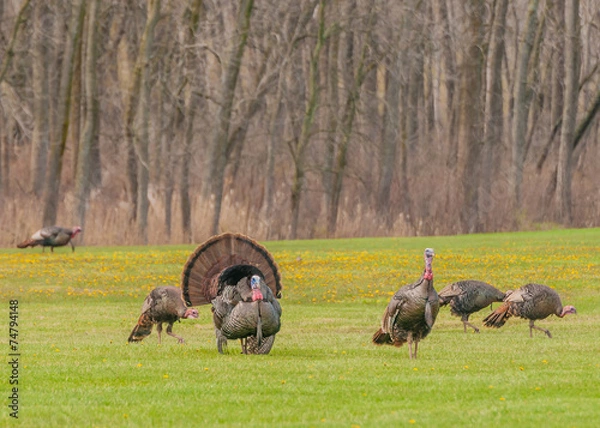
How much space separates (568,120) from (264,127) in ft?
56.1

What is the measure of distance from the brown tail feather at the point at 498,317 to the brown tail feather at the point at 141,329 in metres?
4.90

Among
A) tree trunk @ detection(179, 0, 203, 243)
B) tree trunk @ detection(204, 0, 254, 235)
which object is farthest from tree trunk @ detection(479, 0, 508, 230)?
tree trunk @ detection(179, 0, 203, 243)

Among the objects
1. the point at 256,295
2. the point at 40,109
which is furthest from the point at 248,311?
the point at 40,109

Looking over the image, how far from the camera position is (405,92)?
206 feet

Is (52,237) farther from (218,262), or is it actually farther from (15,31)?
(218,262)

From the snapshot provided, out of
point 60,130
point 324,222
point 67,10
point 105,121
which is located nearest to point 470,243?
point 324,222

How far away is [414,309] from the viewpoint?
46.5ft

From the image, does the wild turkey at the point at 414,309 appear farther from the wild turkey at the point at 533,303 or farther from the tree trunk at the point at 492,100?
the tree trunk at the point at 492,100

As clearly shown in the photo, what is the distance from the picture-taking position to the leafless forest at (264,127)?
145ft

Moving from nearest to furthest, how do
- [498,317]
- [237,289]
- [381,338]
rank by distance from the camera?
[237,289] < [381,338] < [498,317]

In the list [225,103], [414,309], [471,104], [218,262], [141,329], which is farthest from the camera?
[471,104]

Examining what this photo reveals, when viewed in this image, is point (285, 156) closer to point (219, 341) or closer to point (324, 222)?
point (324, 222)

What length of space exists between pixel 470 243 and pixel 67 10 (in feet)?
68.2

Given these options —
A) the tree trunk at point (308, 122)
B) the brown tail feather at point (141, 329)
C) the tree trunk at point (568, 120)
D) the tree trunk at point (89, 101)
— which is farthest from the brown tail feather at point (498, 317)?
the tree trunk at point (568, 120)
